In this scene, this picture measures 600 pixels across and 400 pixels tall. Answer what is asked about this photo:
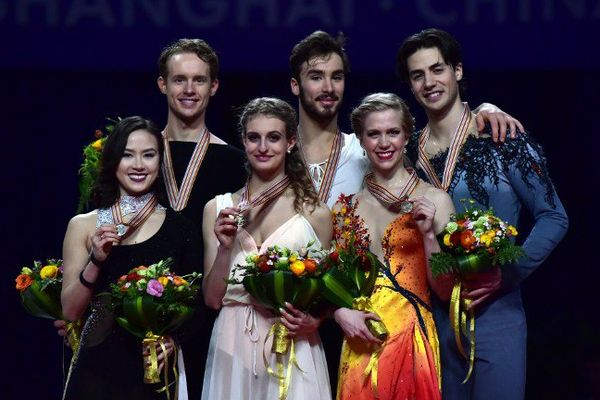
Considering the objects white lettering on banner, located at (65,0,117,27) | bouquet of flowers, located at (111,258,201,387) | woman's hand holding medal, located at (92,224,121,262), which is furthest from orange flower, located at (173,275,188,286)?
white lettering on banner, located at (65,0,117,27)

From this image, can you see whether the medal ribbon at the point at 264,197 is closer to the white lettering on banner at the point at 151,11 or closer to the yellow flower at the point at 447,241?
the yellow flower at the point at 447,241

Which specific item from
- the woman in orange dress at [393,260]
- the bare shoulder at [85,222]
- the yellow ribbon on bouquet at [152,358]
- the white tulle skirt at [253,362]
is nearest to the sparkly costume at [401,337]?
the woman in orange dress at [393,260]

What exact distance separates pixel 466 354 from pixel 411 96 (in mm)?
2653

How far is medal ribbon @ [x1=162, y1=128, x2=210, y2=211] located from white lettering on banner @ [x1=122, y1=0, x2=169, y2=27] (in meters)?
1.75

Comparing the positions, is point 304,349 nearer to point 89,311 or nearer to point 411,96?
point 89,311

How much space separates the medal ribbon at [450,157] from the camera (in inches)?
216

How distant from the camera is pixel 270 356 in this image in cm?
520

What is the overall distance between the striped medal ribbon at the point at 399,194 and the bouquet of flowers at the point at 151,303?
2.73ft

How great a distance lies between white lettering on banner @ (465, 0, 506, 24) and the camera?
7.38m

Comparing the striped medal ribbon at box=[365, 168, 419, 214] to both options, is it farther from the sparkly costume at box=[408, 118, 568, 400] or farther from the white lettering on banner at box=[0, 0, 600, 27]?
the white lettering on banner at box=[0, 0, 600, 27]

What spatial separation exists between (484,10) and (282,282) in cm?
297

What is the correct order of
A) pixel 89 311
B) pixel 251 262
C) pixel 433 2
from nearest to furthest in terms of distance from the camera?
pixel 251 262 < pixel 89 311 < pixel 433 2

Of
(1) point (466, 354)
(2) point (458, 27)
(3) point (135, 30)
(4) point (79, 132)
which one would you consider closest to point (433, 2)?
(2) point (458, 27)

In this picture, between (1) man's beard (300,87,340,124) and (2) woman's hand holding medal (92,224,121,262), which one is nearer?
(2) woman's hand holding medal (92,224,121,262)
